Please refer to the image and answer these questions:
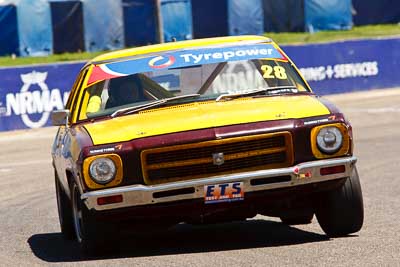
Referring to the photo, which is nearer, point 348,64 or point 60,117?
point 60,117

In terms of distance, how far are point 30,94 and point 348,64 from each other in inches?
312

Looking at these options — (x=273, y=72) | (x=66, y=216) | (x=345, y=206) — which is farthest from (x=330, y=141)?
(x=66, y=216)

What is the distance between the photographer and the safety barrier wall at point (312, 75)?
23.3m

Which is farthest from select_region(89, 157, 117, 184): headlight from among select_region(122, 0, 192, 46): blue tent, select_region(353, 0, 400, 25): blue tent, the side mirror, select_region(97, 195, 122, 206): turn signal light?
select_region(353, 0, 400, 25): blue tent

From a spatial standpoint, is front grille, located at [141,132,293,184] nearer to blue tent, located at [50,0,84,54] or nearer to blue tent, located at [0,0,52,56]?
blue tent, located at [0,0,52,56]

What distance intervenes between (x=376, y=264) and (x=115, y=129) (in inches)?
83.5

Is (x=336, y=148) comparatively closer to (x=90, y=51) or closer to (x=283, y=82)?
(x=283, y=82)

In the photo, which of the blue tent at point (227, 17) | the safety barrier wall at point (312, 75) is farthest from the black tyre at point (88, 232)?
the blue tent at point (227, 17)

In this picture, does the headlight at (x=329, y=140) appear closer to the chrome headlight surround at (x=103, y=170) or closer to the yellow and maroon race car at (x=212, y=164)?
the yellow and maroon race car at (x=212, y=164)

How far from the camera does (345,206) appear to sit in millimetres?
8141

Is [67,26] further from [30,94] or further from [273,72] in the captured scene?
[273,72]

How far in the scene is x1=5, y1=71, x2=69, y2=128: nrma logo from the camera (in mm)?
23219

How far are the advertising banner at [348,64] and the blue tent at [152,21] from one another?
40.6 ft

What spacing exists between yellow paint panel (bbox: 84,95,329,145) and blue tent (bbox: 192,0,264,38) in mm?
31766
